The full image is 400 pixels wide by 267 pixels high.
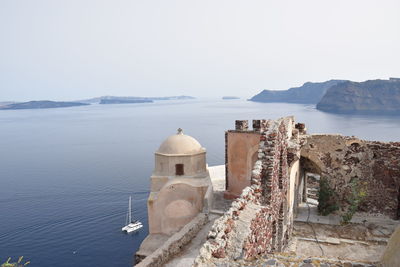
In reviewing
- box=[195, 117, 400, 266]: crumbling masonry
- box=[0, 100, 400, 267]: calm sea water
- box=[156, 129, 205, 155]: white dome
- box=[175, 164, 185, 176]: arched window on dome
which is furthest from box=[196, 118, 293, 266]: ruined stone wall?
box=[0, 100, 400, 267]: calm sea water

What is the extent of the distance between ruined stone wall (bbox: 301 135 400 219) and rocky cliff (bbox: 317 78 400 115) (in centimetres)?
12980

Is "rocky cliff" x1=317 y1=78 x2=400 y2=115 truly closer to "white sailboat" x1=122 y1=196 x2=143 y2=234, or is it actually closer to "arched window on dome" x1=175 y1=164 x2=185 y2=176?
"white sailboat" x1=122 y1=196 x2=143 y2=234

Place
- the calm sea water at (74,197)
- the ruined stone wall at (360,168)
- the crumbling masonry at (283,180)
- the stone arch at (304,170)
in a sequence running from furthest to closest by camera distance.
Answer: the calm sea water at (74,197) → the stone arch at (304,170) → the ruined stone wall at (360,168) → the crumbling masonry at (283,180)

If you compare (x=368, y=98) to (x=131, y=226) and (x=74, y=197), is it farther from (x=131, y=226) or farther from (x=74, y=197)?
(x=131, y=226)

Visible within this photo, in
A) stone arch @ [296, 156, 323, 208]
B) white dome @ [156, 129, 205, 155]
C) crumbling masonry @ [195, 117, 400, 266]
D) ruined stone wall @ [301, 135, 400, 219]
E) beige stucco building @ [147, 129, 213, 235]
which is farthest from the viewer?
white dome @ [156, 129, 205, 155]

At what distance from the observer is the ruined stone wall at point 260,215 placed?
628 cm

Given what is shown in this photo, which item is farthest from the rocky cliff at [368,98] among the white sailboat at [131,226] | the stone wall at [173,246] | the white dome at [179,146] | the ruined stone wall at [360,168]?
the stone wall at [173,246]

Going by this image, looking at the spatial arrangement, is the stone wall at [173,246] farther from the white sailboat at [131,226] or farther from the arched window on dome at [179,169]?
the white sailboat at [131,226]

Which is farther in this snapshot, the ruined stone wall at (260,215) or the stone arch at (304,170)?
the stone arch at (304,170)

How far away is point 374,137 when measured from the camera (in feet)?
239

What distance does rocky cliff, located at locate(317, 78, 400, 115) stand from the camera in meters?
127

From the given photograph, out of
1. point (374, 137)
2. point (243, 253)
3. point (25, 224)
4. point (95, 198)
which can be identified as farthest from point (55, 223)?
point (374, 137)

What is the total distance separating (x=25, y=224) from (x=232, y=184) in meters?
26.4

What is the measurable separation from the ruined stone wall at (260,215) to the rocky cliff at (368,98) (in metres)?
137
